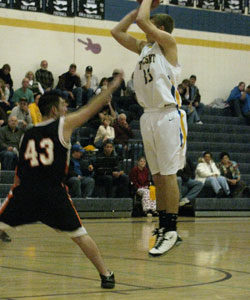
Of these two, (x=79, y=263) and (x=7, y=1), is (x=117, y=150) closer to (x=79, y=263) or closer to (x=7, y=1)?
(x=7, y=1)

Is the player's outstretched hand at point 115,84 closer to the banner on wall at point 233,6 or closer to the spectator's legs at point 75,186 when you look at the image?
the spectator's legs at point 75,186

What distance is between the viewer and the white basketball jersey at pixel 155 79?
7118 mm

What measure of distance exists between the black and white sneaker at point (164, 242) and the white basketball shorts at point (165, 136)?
1.89 ft

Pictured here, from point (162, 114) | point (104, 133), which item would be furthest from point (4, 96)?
point (162, 114)

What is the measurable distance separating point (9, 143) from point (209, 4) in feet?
35.2

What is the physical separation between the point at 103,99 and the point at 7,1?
15364 mm

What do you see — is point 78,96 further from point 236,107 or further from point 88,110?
→ point 88,110

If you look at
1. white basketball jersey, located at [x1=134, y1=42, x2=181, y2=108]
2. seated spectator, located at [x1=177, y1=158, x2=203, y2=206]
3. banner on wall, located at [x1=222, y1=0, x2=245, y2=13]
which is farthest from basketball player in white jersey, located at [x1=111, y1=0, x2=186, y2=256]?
banner on wall, located at [x1=222, y1=0, x2=245, y2=13]

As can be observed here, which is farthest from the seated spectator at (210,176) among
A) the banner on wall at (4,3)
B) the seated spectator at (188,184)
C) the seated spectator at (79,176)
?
the banner on wall at (4,3)

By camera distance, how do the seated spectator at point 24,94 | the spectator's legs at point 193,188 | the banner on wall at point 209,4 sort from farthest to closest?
1. the banner on wall at point 209,4
2. the seated spectator at point 24,94
3. the spectator's legs at point 193,188

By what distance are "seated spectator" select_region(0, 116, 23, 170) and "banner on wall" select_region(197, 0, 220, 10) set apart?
10.0 metres

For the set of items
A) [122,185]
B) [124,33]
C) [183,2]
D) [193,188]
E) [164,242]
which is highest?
[183,2]

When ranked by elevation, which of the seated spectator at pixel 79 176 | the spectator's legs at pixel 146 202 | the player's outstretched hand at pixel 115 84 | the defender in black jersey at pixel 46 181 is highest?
the player's outstretched hand at pixel 115 84

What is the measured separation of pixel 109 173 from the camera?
16141mm
